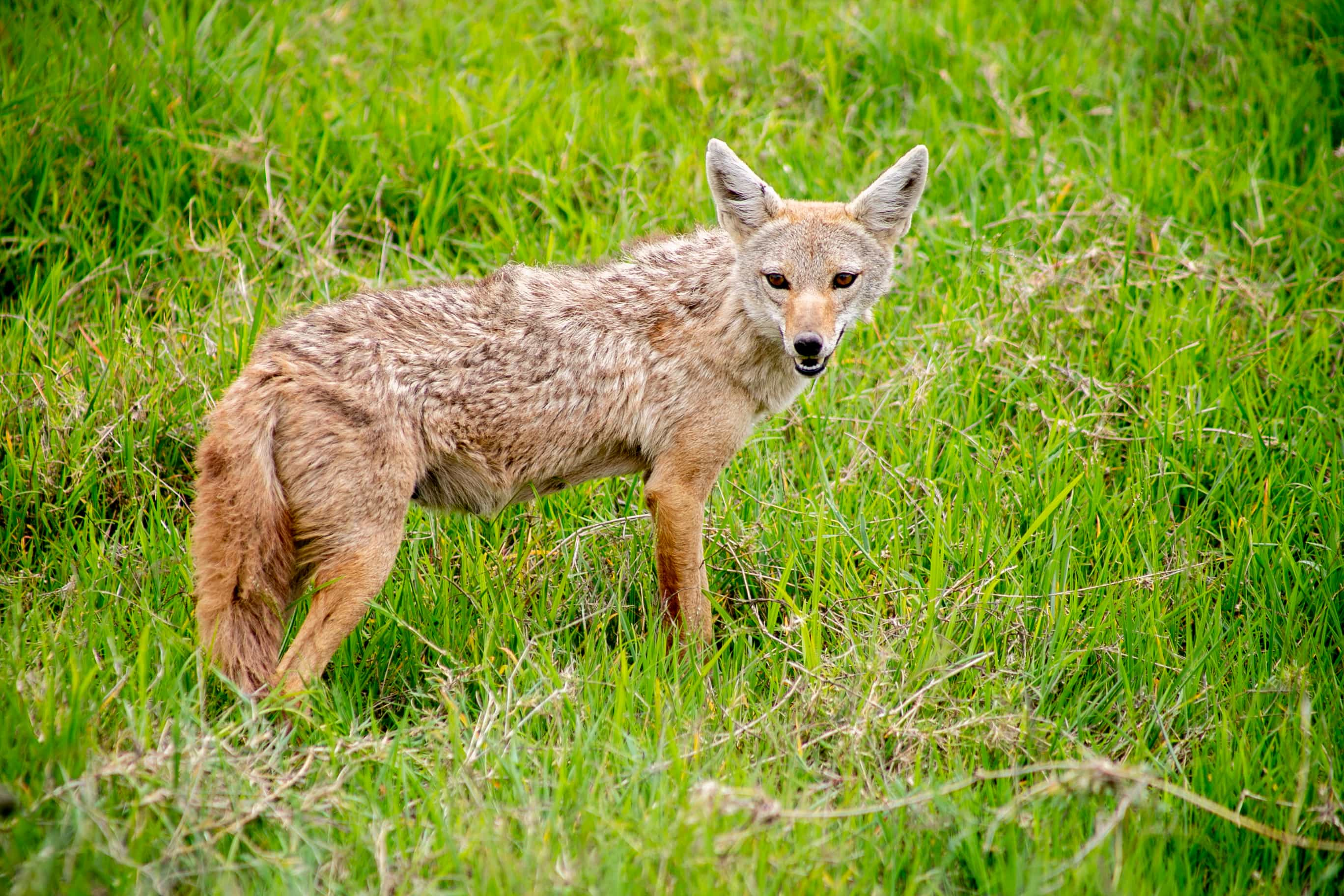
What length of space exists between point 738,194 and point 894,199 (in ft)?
2.58

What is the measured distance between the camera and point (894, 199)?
17.6ft

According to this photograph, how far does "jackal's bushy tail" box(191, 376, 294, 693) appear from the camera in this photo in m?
4.27

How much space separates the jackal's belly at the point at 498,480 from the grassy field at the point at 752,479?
41 centimetres

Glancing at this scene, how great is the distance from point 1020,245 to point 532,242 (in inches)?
129

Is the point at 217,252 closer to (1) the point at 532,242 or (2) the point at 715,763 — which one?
(1) the point at 532,242

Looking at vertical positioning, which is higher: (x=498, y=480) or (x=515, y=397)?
(x=515, y=397)

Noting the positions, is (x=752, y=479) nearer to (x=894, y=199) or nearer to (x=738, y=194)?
(x=738, y=194)

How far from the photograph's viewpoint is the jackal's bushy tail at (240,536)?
14.0 ft

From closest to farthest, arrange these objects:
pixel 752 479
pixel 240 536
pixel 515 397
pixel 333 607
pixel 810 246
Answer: pixel 240 536 → pixel 333 607 → pixel 515 397 → pixel 810 246 → pixel 752 479

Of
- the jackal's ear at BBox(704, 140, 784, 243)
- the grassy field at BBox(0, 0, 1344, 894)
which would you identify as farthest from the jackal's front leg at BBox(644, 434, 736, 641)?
the jackal's ear at BBox(704, 140, 784, 243)

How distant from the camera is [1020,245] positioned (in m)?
7.23

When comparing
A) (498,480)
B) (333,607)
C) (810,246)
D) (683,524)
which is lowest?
(333,607)

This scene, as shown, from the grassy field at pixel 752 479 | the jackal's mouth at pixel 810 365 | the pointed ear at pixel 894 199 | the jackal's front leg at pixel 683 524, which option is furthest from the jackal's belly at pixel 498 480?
the pointed ear at pixel 894 199

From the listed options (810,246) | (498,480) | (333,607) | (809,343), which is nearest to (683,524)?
(498,480)
